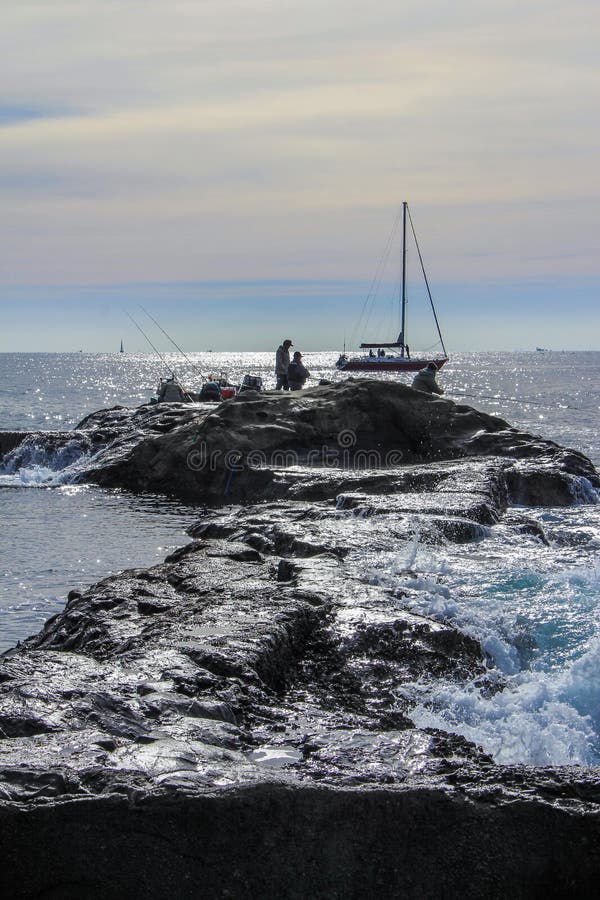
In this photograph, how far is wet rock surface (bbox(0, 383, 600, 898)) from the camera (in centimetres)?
362

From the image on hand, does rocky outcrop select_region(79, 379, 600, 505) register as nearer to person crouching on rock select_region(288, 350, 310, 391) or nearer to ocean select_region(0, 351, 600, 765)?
ocean select_region(0, 351, 600, 765)

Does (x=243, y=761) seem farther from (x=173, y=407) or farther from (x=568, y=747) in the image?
(x=173, y=407)

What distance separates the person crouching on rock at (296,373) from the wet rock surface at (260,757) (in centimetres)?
1422

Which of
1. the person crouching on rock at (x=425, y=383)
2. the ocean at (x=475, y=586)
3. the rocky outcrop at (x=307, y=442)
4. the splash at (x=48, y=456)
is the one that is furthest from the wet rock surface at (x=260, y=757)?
the splash at (x=48, y=456)

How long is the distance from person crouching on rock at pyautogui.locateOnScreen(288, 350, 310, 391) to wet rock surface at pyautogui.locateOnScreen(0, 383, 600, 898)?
14218mm

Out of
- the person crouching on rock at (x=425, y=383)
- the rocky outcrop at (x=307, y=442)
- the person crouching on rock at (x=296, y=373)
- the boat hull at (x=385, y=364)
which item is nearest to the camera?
the rocky outcrop at (x=307, y=442)

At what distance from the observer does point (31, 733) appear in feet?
14.3

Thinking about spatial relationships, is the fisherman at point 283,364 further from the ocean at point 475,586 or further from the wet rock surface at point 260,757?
the wet rock surface at point 260,757

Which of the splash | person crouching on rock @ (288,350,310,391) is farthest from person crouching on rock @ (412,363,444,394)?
the splash

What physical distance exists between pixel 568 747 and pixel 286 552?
5.13 meters

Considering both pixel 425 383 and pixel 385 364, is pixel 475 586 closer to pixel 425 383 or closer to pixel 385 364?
pixel 425 383

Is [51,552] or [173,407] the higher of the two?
[173,407]

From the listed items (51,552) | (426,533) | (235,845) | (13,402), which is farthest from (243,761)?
(13,402)

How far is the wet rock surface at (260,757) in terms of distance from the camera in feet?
11.9
